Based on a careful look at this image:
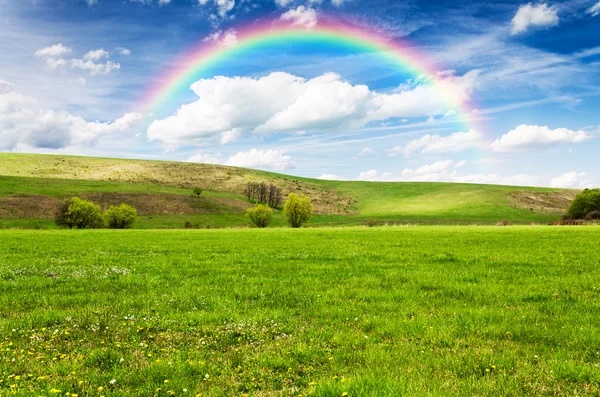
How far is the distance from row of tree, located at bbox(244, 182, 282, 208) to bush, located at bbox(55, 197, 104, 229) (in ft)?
258

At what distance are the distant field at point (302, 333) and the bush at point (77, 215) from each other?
73474 mm

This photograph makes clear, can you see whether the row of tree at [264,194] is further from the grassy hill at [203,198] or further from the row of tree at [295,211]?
the row of tree at [295,211]

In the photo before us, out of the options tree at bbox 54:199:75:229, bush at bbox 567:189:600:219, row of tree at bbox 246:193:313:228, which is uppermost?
bush at bbox 567:189:600:219

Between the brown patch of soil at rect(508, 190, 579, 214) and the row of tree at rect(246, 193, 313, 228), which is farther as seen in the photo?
the brown patch of soil at rect(508, 190, 579, 214)

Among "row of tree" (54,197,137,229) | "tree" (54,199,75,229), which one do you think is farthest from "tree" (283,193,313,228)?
"tree" (54,199,75,229)

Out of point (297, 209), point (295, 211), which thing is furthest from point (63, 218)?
point (297, 209)

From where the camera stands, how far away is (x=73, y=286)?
1444cm

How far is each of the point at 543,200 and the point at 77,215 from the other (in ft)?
566

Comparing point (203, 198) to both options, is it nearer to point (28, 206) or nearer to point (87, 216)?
point (28, 206)

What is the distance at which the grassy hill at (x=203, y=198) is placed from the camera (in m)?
115

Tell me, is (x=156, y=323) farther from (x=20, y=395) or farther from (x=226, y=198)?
(x=226, y=198)

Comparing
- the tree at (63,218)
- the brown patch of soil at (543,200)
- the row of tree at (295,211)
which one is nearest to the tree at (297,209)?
the row of tree at (295,211)

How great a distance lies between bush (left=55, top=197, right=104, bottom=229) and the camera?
8175cm

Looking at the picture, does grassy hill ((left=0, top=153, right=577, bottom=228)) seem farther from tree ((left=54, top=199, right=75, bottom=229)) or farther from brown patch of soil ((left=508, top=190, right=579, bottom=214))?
tree ((left=54, top=199, right=75, bottom=229))
